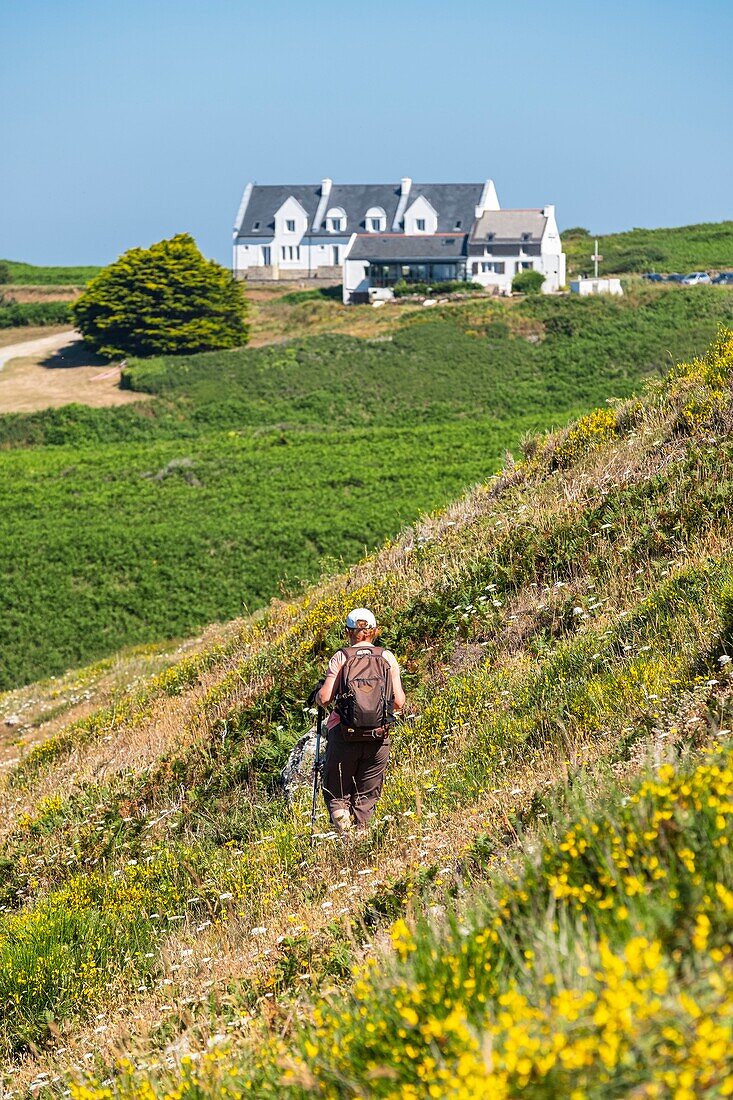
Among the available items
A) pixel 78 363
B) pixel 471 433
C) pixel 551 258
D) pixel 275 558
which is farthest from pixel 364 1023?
pixel 551 258

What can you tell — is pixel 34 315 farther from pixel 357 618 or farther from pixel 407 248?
pixel 357 618

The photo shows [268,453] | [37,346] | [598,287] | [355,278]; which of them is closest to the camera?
[268,453]

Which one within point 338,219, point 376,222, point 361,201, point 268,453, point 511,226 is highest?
point 361,201

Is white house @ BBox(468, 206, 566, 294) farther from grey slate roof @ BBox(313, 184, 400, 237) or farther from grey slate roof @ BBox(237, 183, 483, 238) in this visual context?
grey slate roof @ BBox(313, 184, 400, 237)

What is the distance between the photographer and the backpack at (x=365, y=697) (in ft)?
24.5

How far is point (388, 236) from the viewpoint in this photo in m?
87.8

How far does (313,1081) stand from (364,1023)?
25 cm

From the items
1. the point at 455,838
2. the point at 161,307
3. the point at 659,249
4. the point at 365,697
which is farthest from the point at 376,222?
the point at 455,838

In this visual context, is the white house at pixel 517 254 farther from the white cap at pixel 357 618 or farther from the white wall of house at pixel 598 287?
the white cap at pixel 357 618

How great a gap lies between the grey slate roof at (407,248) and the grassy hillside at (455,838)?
7219cm

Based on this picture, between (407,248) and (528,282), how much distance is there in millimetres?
11145

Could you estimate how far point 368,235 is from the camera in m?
87.9

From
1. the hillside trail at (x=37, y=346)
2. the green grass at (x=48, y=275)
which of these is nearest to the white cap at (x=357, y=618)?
the hillside trail at (x=37, y=346)

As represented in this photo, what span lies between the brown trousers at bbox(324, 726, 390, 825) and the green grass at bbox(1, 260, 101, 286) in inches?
3925
